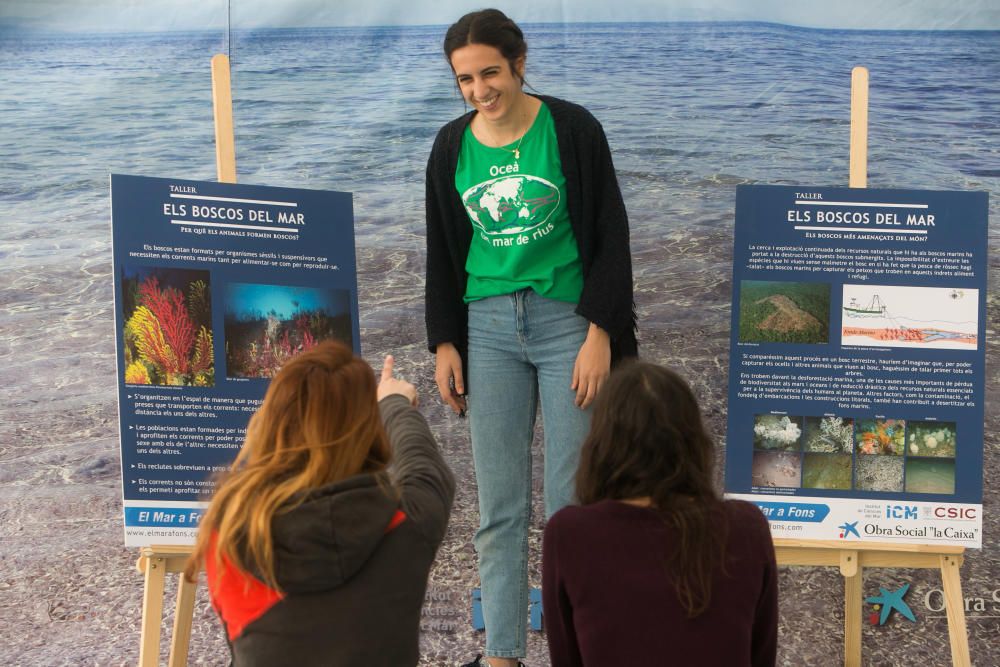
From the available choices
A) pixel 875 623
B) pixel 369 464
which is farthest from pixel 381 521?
pixel 875 623

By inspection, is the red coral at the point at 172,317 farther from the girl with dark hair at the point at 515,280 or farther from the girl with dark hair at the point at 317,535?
the girl with dark hair at the point at 317,535

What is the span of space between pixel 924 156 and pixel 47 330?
9.64 feet

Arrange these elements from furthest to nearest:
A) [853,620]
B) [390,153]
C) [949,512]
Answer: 1. [390,153]
2. [853,620]
3. [949,512]

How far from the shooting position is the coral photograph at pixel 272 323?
2.29m

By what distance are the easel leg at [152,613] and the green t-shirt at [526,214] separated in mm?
883

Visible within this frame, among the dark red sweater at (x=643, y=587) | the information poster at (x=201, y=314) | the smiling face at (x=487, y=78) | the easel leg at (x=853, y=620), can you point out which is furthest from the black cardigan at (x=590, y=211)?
the easel leg at (x=853, y=620)

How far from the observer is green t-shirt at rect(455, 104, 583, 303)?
216 cm

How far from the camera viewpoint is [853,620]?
96.8 inches

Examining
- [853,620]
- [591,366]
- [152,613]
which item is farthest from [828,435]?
[152,613]

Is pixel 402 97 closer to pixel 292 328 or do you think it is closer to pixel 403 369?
pixel 403 369

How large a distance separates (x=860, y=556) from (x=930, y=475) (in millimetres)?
228

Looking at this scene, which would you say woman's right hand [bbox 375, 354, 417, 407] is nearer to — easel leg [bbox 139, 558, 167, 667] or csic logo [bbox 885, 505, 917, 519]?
easel leg [bbox 139, 558, 167, 667]

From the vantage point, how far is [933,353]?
7.69 ft

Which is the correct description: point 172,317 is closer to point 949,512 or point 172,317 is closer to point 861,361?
point 861,361
